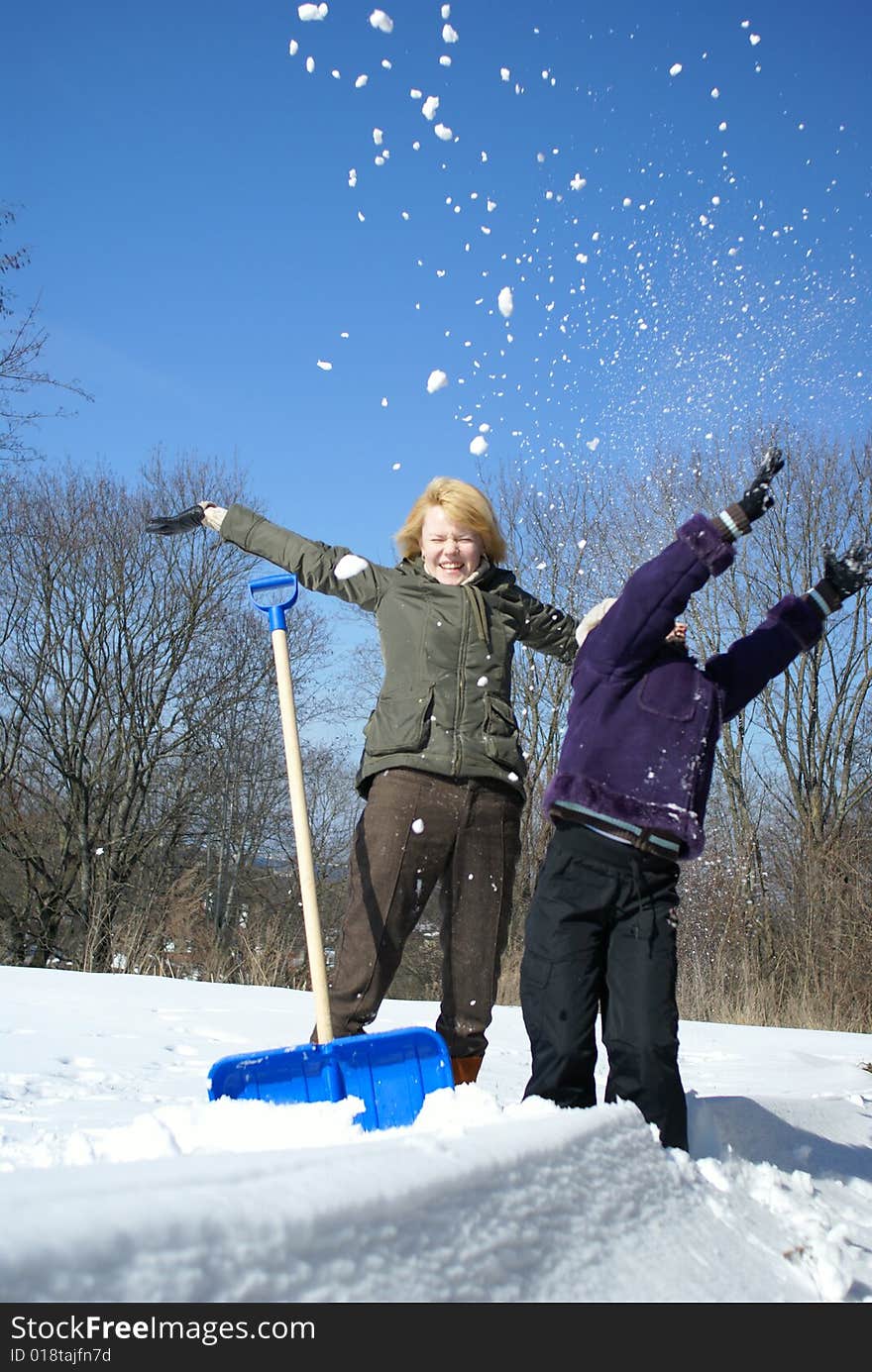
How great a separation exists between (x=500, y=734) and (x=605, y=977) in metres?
0.66

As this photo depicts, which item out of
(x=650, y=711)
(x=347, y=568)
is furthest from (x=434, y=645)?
(x=650, y=711)

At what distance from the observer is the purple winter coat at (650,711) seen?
219 cm

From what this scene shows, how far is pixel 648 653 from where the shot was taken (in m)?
2.30

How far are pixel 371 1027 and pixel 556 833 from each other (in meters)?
2.87

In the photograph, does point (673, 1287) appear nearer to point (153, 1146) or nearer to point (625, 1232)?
point (625, 1232)

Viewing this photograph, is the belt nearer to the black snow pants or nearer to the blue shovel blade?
the black snow pants

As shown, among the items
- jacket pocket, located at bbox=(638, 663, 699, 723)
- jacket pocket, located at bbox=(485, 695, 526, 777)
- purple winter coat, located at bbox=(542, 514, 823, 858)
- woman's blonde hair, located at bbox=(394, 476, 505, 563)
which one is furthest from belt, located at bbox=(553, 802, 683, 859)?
woman's blonde hair, located at bbox=(394, 476, 505, 563)

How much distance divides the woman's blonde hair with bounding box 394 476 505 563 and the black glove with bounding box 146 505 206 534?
0.54 meters

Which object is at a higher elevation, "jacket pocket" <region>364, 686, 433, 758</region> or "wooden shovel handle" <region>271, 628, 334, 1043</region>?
"jacket pocket" <region>364, 686, 433, 758</region>

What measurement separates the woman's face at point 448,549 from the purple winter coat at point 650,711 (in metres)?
0.50

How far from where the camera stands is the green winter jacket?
253 centimetres

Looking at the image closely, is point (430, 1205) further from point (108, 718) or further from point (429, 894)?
point (108, 718)

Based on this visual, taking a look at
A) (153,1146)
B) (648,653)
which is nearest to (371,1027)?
(648,653)
